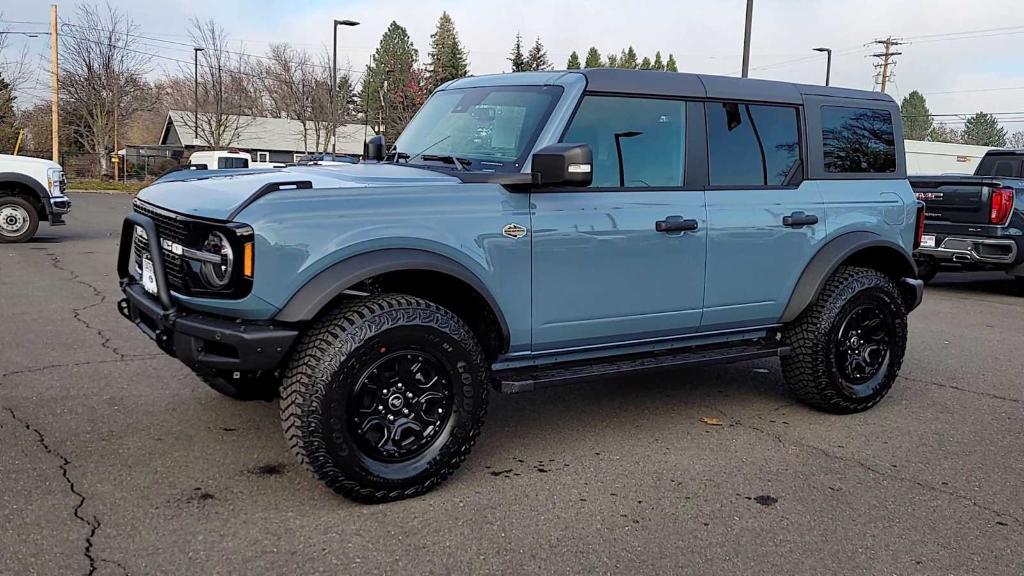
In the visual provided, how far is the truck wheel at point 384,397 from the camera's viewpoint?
11.5ft

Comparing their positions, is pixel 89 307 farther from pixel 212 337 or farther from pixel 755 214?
pixel 755 214

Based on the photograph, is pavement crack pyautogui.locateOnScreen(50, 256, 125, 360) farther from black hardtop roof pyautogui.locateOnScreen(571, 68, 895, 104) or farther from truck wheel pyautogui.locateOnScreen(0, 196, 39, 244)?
black hardtop roof pyautogui.locateOnScreen(571, 68, 895, 104)

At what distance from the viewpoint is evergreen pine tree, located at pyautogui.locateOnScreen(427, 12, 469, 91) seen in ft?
209

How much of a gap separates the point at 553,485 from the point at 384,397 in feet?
3.07

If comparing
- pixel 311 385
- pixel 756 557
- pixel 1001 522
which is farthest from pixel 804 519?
pixel 311 385

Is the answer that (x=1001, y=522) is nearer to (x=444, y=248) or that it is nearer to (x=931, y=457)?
(x=931, y=457)

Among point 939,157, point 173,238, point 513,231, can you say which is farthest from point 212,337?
point 939,157

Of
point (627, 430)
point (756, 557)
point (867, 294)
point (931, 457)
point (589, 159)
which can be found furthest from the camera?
point (867, 294)

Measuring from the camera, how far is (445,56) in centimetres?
6825

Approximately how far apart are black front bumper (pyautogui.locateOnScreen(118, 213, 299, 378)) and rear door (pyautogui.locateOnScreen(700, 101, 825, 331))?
244 centimetres

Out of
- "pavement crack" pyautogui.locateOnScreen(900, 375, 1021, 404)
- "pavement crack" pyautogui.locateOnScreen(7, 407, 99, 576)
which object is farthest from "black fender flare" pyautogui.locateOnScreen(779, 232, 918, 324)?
"pavement crack" pyautogui.locateOnScreen(7, 407, 99, 576)

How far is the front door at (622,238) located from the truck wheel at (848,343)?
0.85 m

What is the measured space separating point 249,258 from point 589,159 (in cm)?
160

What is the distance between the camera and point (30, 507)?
11.5 feet
